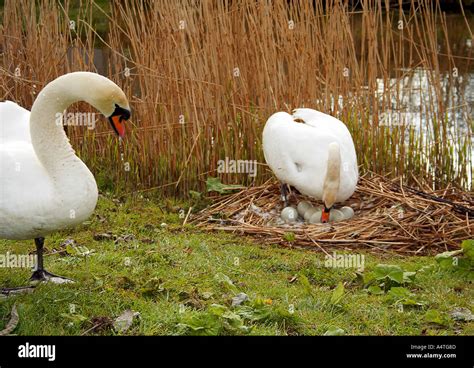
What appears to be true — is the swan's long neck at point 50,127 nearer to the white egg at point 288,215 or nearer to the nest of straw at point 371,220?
the nest of straw at point 371,220

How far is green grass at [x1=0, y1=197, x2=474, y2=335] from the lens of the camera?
4.52 m

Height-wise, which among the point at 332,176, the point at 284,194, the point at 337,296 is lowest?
the point at 337,296

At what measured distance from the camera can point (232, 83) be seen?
7562 millimetres

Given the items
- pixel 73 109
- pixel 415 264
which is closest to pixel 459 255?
pixel 415 264

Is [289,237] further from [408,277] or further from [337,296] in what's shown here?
[337,296]

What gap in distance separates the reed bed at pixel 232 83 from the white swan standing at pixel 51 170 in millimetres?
2619

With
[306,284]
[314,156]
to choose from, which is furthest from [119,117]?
[314,156]

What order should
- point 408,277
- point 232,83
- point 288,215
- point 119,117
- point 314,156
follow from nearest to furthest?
point 119,117 → point 408,277 → point 314,156 → point 288,215 → point 232,83

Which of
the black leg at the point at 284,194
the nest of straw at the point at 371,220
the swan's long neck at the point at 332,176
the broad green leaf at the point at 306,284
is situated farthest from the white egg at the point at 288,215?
the broad green leaf at the point at 306,284

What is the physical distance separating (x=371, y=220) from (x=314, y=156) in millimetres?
723

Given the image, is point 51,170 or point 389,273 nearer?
point 51,170

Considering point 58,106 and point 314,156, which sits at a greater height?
point 58,106

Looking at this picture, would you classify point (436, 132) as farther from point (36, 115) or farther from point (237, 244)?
point (36, 115)

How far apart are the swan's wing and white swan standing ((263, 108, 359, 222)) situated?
90.4 inches
